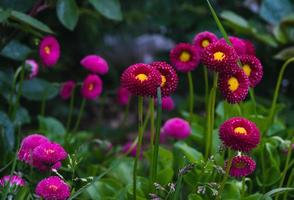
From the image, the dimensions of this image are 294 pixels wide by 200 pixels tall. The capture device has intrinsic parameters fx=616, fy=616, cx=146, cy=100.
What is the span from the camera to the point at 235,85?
1.25m

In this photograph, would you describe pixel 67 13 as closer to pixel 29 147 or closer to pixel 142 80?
pixel 29 147

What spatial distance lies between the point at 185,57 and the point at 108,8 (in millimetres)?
556

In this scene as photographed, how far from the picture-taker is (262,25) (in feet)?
8.37

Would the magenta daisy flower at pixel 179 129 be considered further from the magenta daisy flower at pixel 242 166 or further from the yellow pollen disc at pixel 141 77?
the yellow pollen disc at pixel 141 77

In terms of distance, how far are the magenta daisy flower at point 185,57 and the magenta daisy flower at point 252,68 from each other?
0.59 ft

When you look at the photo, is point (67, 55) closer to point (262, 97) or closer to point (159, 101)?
point (262, 97)

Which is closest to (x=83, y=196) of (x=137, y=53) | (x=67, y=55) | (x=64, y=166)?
A: (x=64, y=166)

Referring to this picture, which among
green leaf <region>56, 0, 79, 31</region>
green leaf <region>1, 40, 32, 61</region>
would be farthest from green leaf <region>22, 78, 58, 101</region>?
green leaf <region>56, 0, 79, 31</region>

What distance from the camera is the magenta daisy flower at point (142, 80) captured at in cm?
117

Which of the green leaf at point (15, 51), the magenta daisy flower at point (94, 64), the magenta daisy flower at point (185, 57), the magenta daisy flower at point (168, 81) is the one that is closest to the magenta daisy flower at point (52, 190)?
the magenta daisy flower at point (168, 81)

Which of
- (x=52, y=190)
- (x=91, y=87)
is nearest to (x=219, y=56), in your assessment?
(x=52, y=190)

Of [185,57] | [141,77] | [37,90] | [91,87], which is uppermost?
[141,77]

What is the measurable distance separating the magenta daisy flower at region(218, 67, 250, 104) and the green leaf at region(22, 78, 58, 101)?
0.91m

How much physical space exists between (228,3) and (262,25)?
1.56 ft
